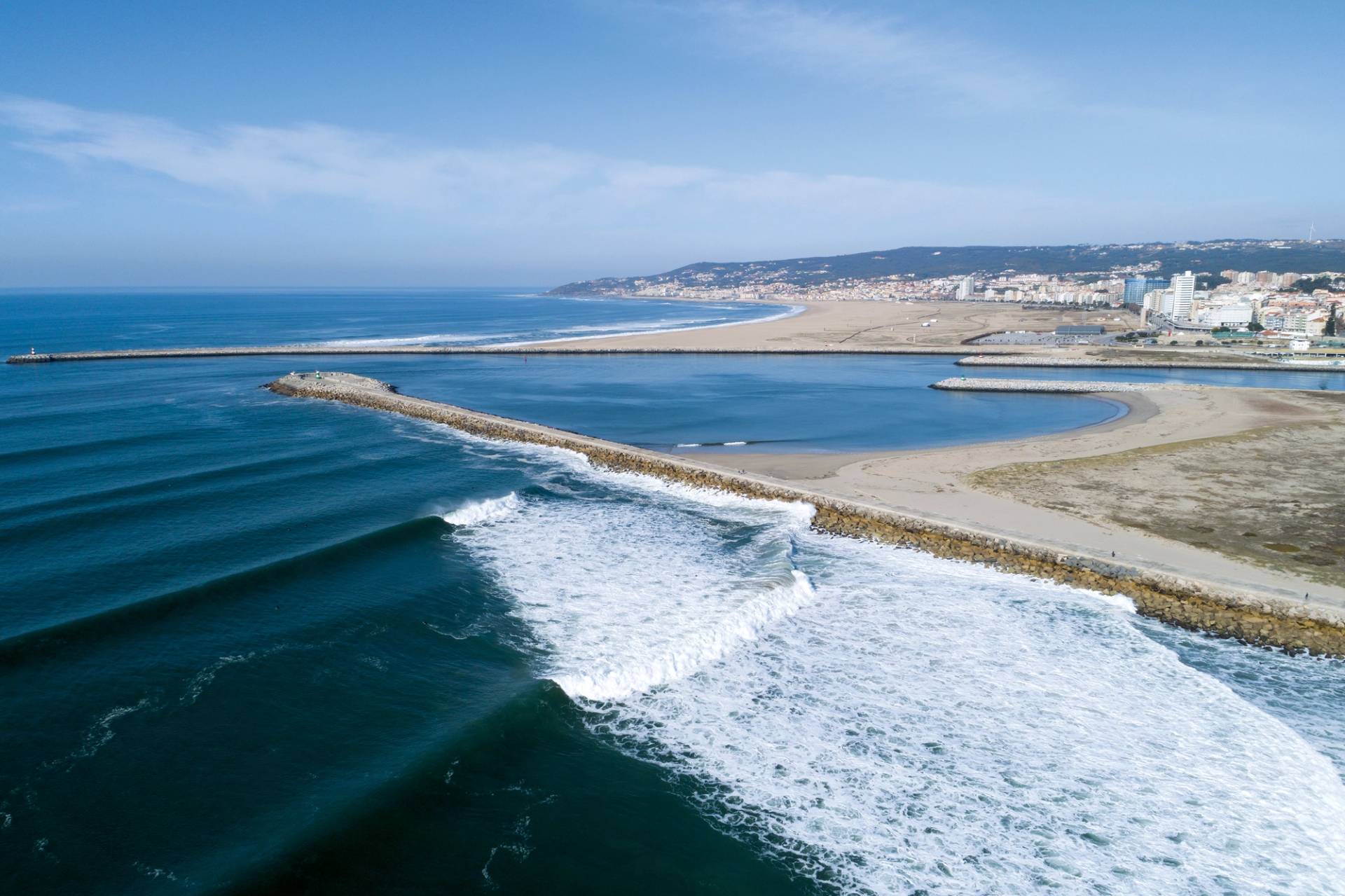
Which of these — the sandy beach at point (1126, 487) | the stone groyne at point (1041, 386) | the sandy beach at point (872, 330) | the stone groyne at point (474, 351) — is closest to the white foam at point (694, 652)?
the sandy beach at point (1126, 487)

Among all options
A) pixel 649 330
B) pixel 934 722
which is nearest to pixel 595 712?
pixel 934 722

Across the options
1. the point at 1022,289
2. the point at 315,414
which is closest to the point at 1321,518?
the point at 315,414

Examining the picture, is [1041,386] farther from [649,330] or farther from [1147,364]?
[649,330]

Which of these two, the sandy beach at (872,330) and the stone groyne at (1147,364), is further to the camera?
the sandy beach at (872,330)

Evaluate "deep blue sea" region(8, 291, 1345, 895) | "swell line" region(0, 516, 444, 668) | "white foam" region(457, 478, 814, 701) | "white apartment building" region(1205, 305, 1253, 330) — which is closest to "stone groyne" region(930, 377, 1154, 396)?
"white foam" region(457, 478, 814, 701)

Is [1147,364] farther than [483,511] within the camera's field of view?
Yes

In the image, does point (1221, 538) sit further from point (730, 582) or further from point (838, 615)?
point (730, 582)

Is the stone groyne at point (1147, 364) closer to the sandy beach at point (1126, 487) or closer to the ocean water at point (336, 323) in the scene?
the sandy beach at point (1126, 487)

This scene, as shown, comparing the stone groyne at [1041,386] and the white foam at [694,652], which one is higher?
the stone groyne at [1041,386]
